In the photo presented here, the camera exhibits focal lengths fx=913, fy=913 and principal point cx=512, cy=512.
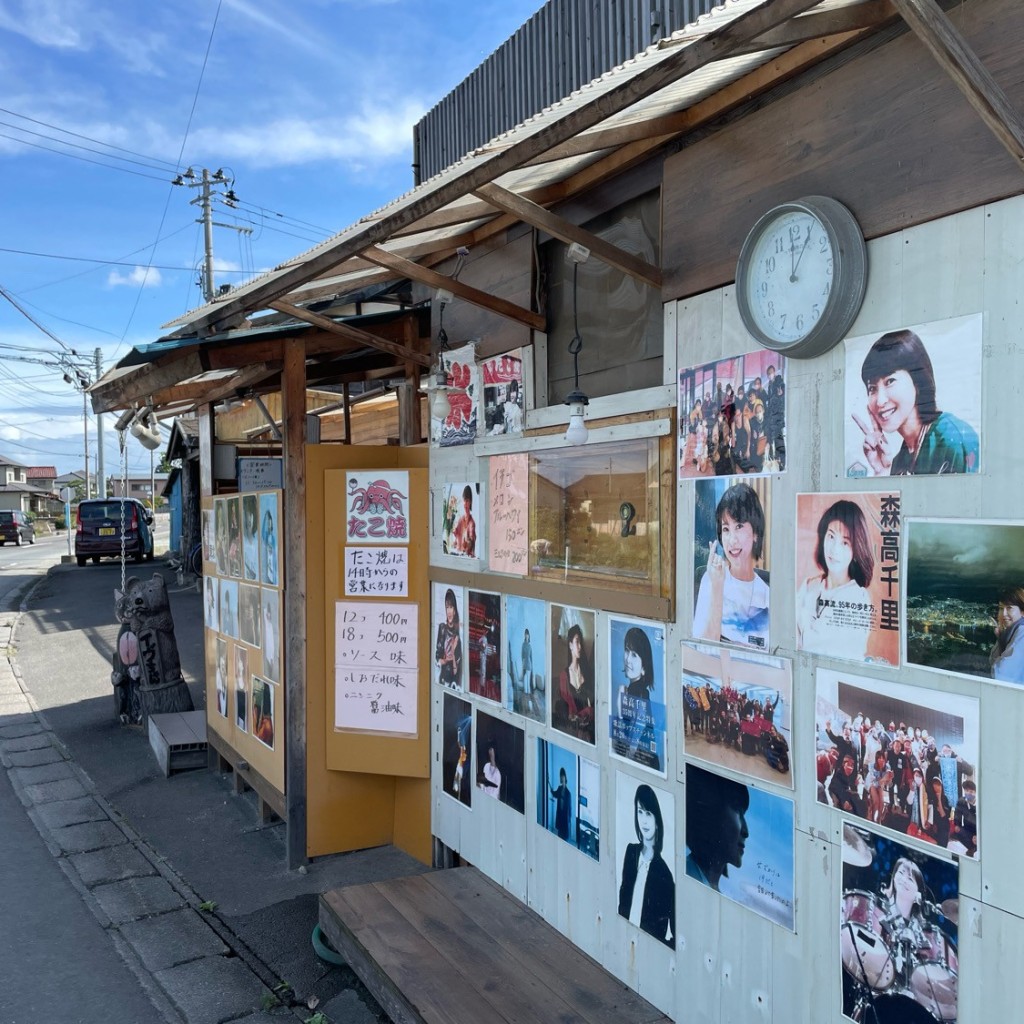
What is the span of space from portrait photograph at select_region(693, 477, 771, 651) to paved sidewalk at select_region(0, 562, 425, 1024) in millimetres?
2689

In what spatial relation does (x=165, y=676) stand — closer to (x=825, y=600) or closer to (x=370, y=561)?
(x=370, y=561)

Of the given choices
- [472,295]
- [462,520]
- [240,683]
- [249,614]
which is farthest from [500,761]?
[240,683]

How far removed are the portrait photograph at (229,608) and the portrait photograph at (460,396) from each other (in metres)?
2.81

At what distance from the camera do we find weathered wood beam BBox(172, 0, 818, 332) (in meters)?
2.31

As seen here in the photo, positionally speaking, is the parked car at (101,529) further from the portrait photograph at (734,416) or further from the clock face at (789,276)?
the clock face at (789,276)

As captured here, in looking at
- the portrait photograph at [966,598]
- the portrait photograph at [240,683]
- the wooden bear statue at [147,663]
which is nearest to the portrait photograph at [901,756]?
the portrait photograph at [966,598]

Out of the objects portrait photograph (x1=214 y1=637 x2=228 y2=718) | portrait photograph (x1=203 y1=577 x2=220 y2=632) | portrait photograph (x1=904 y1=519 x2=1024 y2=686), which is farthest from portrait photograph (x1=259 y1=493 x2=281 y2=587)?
portrait photograph (x1=904 y1=519 x2=1024 y2=686)

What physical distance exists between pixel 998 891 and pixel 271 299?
4.01 metres

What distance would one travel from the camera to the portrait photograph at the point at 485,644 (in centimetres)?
500

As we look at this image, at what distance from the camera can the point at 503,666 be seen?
16.2 ft

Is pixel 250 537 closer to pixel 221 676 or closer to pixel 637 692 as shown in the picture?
pixel 221 676

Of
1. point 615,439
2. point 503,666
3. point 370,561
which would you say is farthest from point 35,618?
point 615,439

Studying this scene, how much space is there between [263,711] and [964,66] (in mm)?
6012

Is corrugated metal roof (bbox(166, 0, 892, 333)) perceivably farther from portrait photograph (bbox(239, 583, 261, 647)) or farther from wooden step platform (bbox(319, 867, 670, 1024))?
wooden step platform (bbox(319, 867, 670, 1024))
